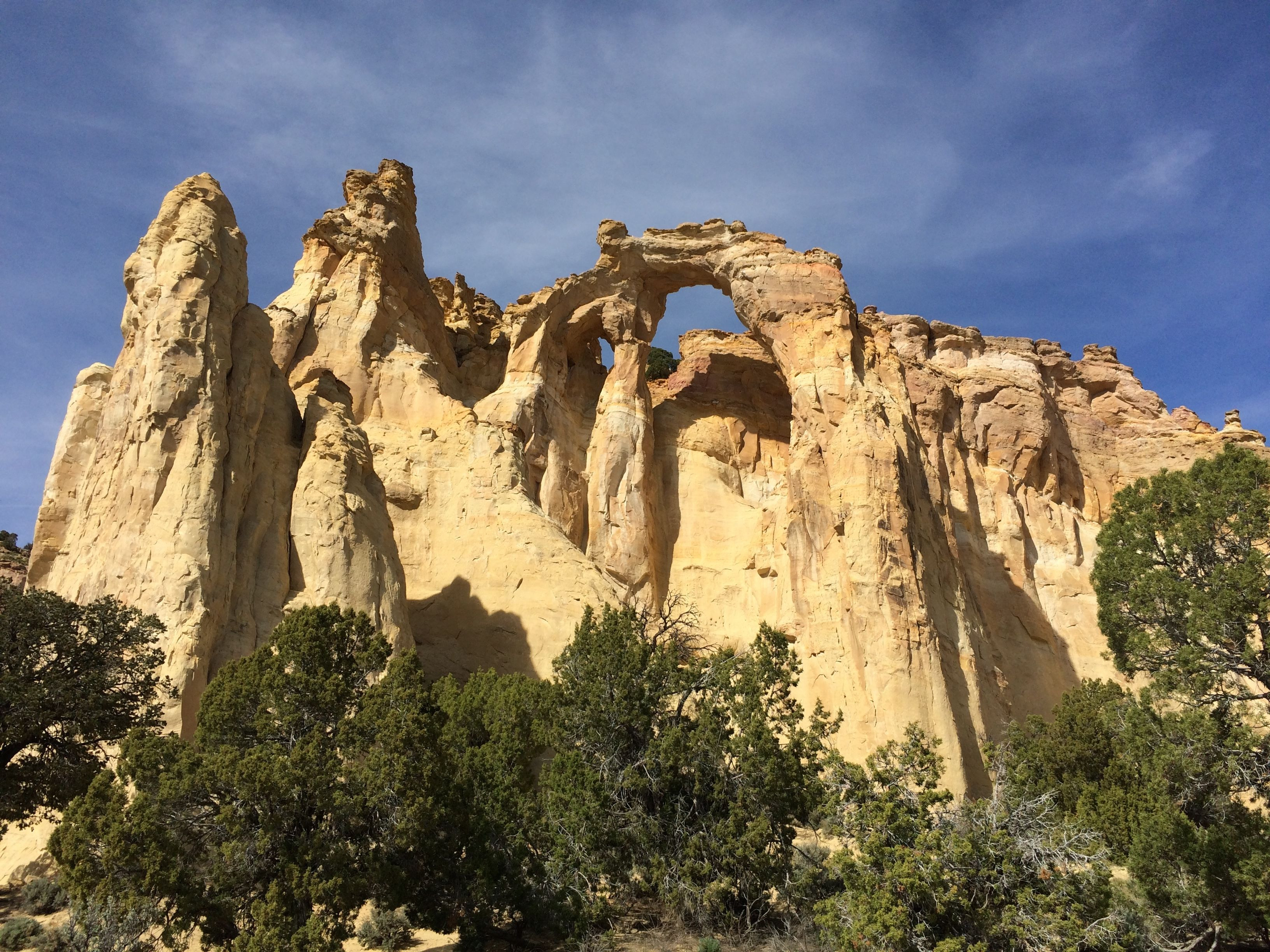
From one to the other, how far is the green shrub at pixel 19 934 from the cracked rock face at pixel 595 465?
12.3ft

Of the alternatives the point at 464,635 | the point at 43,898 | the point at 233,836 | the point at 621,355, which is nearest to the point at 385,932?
the point at 233,836

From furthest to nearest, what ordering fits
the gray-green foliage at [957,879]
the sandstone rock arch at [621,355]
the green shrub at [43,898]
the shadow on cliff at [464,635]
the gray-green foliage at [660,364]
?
the gray-green foliage at [660,364] < the sandstone rock arch at [621,355] < the shadow on cliff at [464,635] < the green shrub at [43,898] < the gray-green foliage at [957,879]

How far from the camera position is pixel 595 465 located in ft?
110

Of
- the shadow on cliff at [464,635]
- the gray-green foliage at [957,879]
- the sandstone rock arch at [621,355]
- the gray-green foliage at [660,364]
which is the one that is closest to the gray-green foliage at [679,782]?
the gray-green foliage at [957,879]

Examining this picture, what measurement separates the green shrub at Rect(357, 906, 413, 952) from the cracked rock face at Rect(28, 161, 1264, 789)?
4914mm

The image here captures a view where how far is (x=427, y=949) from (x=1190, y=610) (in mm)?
13868

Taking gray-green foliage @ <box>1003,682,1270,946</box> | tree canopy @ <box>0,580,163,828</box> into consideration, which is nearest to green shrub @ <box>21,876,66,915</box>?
tree canopy @ <box>0,580,163,828</box>

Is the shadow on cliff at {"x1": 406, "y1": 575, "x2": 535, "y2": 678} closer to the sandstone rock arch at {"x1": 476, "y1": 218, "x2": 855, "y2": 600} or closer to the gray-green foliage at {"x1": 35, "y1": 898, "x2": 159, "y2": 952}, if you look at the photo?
the sandstone rock arch at {"x1": 476, "y1": 218, "x2": 855, "y2": 600}

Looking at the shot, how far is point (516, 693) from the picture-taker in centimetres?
1825

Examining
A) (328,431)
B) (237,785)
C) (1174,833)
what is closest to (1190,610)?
(1174,833)

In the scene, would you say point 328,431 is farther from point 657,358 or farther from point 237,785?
point 657,358

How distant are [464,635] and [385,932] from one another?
10.4 metres

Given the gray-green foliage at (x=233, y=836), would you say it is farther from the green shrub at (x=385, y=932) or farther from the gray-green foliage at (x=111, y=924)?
the green shrub at (x=385, y=932)

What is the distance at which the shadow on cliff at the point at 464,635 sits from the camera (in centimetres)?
2481
